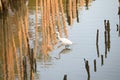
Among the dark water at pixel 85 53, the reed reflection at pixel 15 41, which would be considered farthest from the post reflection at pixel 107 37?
the reed reflection at pixel 15 41

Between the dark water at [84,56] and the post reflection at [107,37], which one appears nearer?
the dark water at [84,56]

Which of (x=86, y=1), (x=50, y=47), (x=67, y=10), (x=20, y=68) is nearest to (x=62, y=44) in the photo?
(x=50, y=47)

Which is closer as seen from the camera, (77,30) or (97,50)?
(97,50)

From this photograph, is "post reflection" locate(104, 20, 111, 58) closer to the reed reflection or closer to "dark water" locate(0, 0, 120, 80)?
"dark water" locate(0, 0, 120, 80)

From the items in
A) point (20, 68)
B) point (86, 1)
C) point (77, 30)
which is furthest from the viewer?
point (86, 1)

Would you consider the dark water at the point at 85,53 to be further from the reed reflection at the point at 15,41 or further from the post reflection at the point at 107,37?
the reed reflection at the point at 15,41

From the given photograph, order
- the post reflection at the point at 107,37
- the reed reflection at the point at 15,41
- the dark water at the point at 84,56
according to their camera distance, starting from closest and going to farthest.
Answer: the reed reflection at the point at 15,41 → the dark water at the point at 84,56 → the post reflection at the point at 107,37

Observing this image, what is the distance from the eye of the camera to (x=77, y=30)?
11.6 meters

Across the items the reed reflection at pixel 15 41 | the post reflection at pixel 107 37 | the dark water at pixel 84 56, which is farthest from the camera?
the post reflection at pixel 107 37

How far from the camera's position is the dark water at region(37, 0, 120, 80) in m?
8.76

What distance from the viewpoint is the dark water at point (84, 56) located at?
8.76 m

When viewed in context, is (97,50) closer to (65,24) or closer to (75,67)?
(75,67)

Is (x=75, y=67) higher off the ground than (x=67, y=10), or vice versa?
(x=67, y=10)

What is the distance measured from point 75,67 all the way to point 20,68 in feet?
3.33
